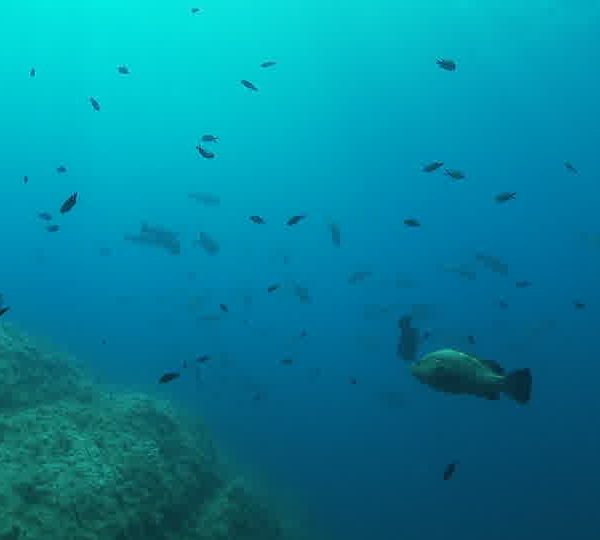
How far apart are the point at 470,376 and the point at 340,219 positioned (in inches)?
3612

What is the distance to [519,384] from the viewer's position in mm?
4934

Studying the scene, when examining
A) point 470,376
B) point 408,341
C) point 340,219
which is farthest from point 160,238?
point 340,219

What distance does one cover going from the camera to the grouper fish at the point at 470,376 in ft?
16.3

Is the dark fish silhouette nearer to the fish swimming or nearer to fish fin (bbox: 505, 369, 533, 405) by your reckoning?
fish fin (bbox: 505, 369, 533, 405)

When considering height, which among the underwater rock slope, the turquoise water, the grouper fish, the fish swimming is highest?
the grouper fish

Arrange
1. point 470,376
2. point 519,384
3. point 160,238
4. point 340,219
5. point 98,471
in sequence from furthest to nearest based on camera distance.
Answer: point 340,219 < point 160,238 < point 98,471 < point 470,376 < point 519,384

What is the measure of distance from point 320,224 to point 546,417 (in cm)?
6167

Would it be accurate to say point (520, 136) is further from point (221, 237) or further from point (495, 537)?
point (495, 537)

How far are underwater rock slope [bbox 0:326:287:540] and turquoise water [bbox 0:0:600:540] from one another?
12.3 metres

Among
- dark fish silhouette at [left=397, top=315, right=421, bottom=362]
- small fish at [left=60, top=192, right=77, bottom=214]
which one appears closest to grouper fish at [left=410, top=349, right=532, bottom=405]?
dark fish silhouette at [left=397, top=315, right=421, bottom=362]

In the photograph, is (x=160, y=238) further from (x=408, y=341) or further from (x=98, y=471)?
(x=98, y=471)

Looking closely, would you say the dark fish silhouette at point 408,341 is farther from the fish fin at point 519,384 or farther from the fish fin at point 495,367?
the fish fin at point 519,384

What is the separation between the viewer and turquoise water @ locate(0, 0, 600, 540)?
1288 inches

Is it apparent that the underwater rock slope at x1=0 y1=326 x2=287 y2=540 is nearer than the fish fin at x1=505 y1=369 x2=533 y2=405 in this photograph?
No
